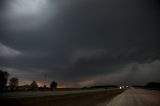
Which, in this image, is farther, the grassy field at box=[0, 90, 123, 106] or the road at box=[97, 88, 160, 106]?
the grassy field at box=[0, 90, 123, 106]

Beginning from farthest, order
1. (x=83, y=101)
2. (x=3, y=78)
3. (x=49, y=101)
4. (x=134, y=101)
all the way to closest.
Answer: (x=3, y=78), (x=83, y=101), (x=49, y=101), (x=134, y=101)

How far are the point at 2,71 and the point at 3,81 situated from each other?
21.0ft

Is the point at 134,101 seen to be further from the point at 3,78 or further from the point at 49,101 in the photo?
the point at 3,78

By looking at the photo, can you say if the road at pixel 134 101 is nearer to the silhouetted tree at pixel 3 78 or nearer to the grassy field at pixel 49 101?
the grassy field at pixel 49 101

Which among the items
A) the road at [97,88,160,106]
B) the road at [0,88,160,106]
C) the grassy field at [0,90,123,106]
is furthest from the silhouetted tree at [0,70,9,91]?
the road at [97,88,160,106]

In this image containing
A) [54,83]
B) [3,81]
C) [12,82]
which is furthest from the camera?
[54,83]

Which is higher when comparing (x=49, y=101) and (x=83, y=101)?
(x=49, y=101)

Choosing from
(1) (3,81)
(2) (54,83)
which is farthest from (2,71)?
(2) (54,83)

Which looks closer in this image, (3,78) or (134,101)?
(134,101)

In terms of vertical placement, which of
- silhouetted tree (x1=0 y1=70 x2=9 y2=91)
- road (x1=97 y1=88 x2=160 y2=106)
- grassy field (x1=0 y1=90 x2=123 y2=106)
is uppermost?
silhouetted tree (x1=0 y1=70 x2=9 y2=91)

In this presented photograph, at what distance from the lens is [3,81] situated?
327ft

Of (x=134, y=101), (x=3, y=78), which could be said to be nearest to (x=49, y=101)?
(x=134, y=101)

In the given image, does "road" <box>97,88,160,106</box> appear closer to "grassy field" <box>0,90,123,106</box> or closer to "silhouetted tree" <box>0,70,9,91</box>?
"grassy field" <box>0,90,123,106</box>

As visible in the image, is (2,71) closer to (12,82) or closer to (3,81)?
(3,81)
